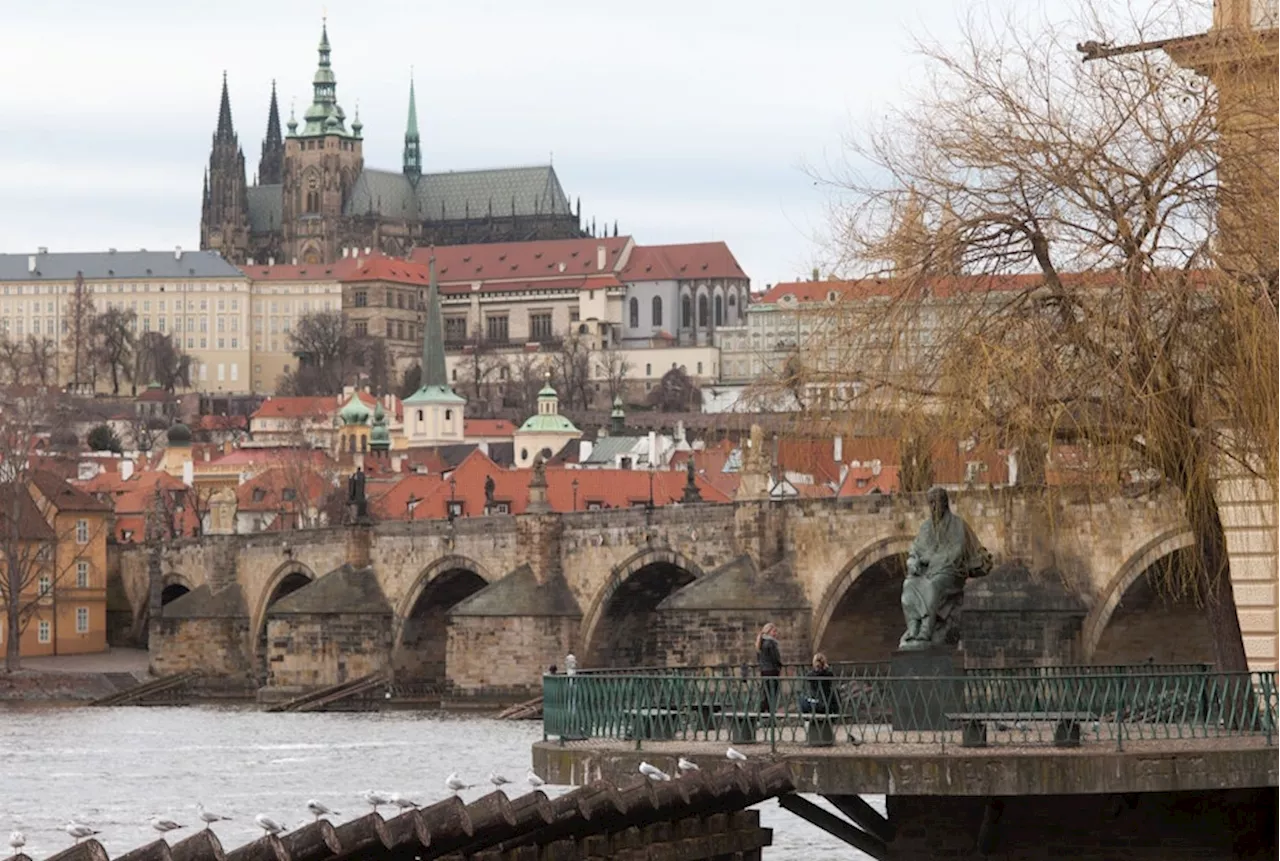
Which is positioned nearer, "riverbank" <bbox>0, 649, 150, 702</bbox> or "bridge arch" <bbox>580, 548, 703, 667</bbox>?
"bridge arch" <bbox>580, 548, 703, 667</bbox>

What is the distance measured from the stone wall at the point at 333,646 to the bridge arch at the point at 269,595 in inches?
249

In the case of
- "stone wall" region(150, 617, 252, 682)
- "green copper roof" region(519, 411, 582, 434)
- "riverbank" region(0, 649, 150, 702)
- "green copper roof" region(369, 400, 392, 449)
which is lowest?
"riverbank" region(0, 649, 150, 702)

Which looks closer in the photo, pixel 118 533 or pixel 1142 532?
pixel 1142 532

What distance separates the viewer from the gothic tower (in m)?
23.3

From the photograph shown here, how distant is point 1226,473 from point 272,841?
9.88 meters

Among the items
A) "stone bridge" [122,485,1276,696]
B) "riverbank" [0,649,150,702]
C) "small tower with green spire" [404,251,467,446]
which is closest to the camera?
"stone bridge" [122,485,1276,696]

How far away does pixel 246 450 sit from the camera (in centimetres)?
16012

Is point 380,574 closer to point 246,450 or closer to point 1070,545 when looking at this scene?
point 1070,545

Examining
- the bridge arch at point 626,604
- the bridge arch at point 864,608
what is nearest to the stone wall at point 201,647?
the bridge arch at point 626,604

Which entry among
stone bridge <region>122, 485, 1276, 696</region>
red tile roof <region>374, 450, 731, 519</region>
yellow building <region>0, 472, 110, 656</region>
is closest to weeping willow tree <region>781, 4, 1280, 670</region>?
stone bridge <region>122, 485, 1276, 696</region>

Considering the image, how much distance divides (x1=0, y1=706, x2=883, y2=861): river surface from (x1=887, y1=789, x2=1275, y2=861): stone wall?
9691 millimetres

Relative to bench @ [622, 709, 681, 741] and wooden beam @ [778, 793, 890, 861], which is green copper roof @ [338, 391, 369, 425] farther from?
bench @ [622, 709, 681, 741]

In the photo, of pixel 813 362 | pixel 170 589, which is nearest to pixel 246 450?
pixel 170 589

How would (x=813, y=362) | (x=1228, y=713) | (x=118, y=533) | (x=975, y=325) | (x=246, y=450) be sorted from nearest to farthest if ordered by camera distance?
(x=1228, y=713) → (x=975, y=325) → (x=813, y=362) → (x=118, y=533) → (x=246, y=450)
